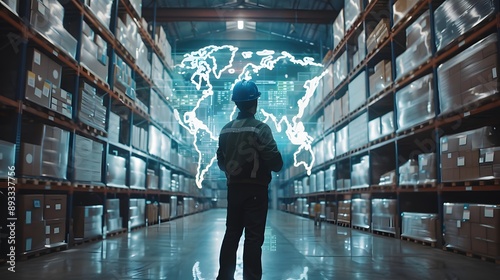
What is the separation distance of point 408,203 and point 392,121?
135cm

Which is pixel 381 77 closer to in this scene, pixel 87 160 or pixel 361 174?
pixel 361 174

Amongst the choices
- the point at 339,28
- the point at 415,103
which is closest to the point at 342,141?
the point at 339,28

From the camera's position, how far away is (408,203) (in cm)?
664

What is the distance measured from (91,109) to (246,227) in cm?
429

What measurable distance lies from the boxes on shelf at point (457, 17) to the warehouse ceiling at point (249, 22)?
727 cm

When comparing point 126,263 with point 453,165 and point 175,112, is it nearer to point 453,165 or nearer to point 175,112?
point 453,165

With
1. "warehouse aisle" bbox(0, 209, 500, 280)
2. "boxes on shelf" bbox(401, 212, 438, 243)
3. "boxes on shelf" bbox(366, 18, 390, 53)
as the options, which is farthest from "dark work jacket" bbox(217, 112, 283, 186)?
"boxes on shelf" bbox(366, 18, 390, 53)

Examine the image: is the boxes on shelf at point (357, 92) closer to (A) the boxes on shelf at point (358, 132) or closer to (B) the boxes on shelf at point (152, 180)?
(A) the boxes on shelf at point (358, 132)

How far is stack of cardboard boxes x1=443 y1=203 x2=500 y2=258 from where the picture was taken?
399cm

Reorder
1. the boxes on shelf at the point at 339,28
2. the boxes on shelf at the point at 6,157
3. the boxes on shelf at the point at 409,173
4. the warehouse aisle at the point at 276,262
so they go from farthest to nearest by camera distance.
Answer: the boxes on shelf at the point at 339,28 < the boxes on shelf at the point at 409,173 < the boxes on shelf at the point at 6,157 < the warehouse aisle at the point at 276,262

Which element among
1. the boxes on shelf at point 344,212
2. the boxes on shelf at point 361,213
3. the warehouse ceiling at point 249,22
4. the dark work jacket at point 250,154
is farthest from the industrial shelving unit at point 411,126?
the dark work jacket at point 250,154

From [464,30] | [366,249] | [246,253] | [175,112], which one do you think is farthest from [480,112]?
[175,112]

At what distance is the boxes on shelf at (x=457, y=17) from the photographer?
14.2 feet

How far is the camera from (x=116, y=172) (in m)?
7.28
